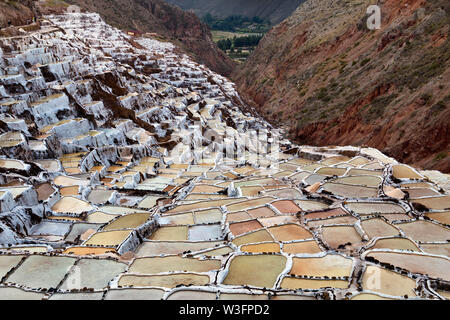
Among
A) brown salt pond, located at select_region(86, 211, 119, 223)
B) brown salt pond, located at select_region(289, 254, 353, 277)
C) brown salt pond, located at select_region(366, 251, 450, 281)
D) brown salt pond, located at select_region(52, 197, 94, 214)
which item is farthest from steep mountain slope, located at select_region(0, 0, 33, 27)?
brown salt pond, located at select_region(366, 251, 450, 281)

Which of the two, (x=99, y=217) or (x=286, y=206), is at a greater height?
(x=286, y=206)

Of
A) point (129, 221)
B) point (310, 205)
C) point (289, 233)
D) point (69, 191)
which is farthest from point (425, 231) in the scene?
point (69, 191)

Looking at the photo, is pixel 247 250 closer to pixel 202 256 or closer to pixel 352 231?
pixel 202 256

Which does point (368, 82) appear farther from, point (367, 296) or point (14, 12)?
point (14, 12)

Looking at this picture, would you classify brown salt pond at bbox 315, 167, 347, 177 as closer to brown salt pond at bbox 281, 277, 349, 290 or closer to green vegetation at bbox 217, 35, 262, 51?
brown salt pond at bbox 281, 277, 349, 290

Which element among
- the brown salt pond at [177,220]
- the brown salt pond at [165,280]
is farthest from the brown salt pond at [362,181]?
the brown salt pond at [165,280]
